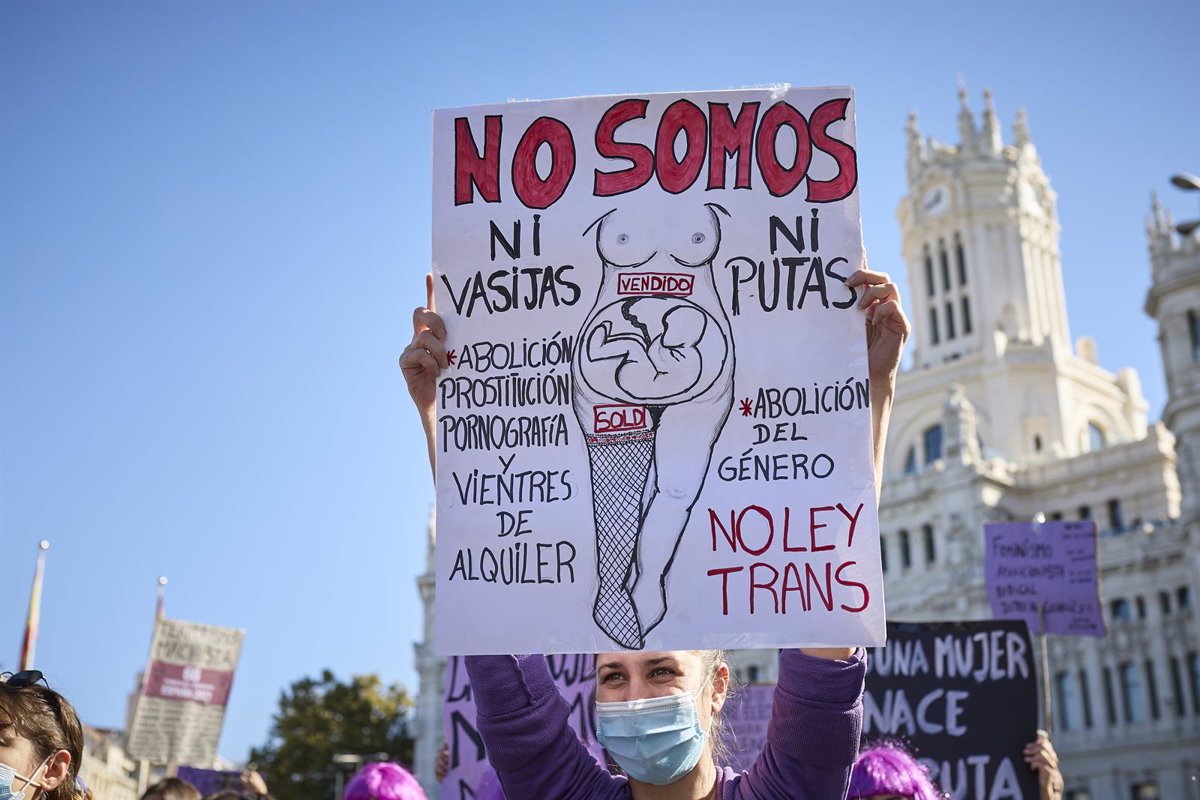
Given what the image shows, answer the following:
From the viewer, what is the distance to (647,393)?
13.0 feet

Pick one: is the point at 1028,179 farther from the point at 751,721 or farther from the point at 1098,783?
the point at 751,721

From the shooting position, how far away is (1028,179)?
196 feet

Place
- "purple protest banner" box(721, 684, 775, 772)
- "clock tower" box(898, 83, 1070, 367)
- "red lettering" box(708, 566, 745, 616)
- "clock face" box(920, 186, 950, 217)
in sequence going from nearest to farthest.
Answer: "red lettering" box(708, 566, 745, 616)
"purple protest banner" box(721, 684, 775, 772)
"clock tower" box(898, 83, 1070, 367)
"clock face" box(920, 186, 950, 217)

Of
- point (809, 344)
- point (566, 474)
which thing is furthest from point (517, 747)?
point (809, 344)

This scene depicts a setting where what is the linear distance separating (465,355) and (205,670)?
9188 millimetres

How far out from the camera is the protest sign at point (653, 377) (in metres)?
3.78

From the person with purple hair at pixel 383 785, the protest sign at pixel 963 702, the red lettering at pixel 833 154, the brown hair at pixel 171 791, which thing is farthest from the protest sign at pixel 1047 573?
the red lettering at pixel 833 154

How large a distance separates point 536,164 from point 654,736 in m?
1.73

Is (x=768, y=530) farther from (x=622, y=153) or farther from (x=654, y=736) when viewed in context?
(x=622, y=153)

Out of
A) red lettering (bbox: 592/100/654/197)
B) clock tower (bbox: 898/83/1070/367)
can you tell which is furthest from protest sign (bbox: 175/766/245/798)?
clock tower (bbox: 898/83/1070/367)

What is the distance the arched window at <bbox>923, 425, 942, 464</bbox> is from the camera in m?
52.6

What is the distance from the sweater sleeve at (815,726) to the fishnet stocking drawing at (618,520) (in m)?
0.44

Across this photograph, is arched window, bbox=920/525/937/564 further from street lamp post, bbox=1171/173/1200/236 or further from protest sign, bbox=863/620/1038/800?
protest sign, bbox=863/620/1038/800

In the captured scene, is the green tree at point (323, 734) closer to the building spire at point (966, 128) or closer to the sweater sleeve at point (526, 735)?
the building spire at point (966, 128)
